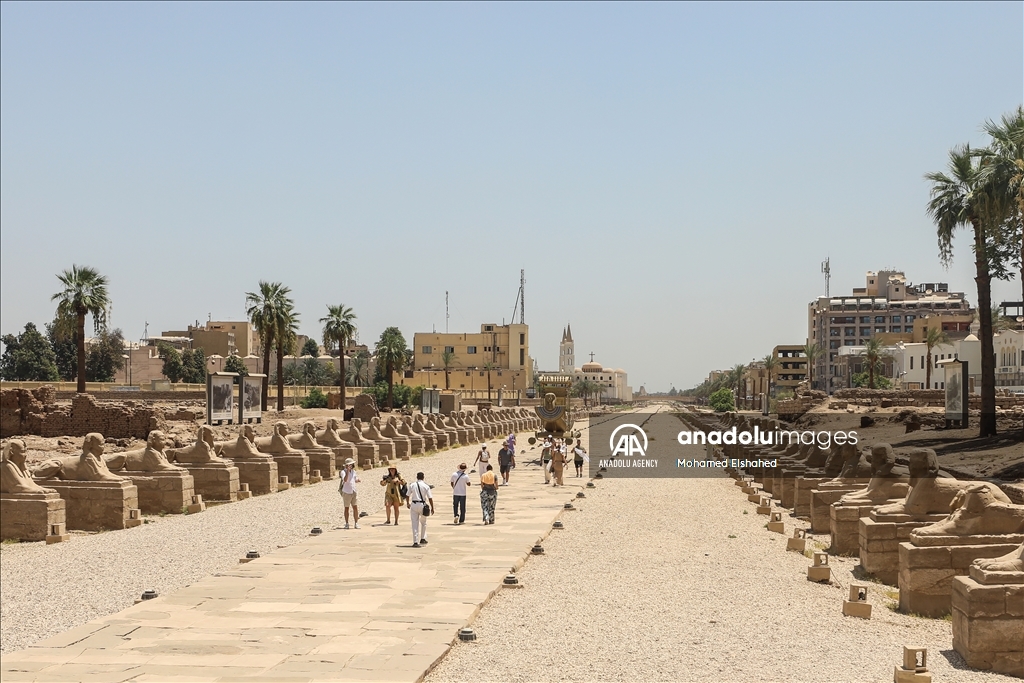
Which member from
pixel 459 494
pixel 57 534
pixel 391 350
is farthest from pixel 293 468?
pixel 391 350

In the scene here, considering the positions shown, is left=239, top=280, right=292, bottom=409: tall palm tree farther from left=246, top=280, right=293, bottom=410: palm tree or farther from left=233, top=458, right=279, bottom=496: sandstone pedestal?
left=233, top=458, right=279, bottom=496: sandstone pedestal

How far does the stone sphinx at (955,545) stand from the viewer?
1061 cm

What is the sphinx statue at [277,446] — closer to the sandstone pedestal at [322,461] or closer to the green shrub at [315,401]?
the sandstone pedestal at [322,461]

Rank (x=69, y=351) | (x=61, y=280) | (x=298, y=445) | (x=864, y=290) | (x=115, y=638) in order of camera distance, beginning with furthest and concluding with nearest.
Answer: (x=864, y=290) < (x=69, y=351) < (x=61, y=280) < (x=298, y=445) < (x=115, y=638)

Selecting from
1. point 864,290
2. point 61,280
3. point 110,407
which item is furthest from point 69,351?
point 864,290

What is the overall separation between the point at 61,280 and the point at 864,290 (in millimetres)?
129558

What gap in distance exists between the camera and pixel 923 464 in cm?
1227

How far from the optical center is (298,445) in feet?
94.1

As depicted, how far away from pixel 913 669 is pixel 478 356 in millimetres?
108922

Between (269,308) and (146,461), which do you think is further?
(269,308)

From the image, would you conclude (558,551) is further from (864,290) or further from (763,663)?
(864,290)

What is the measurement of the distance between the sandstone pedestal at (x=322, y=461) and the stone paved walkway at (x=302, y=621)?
12.8m

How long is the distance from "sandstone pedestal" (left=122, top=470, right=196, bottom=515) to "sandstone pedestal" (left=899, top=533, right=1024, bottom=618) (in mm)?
14670

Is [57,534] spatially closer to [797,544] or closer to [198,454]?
[198,454]
